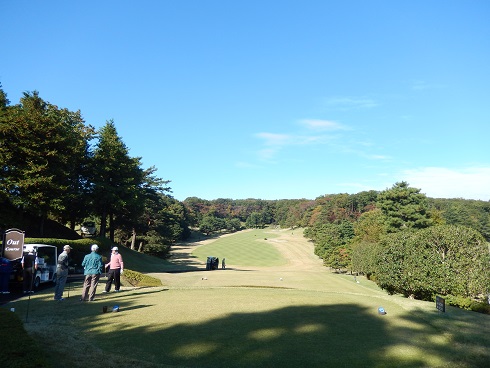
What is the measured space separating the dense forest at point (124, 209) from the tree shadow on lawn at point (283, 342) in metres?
15.7

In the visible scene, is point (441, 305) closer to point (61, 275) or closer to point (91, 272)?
point (91, 272)

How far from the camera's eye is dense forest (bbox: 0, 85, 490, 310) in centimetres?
2350

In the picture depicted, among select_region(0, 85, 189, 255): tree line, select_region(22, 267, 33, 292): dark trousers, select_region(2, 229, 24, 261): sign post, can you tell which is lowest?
select_region(22, 267, 33, 292): dark trousers

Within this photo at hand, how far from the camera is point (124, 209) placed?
2167 inches

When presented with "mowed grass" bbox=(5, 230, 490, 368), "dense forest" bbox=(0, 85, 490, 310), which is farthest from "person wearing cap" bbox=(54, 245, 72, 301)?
"dense forest" bbox=(0, 85, 490, 310)

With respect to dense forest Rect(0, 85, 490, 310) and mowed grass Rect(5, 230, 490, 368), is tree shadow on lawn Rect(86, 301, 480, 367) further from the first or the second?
dense forest Rect(0, 85, 490, 310)

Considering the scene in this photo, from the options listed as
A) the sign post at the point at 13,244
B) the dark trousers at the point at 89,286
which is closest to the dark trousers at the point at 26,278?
the sign post at the point at 13,244

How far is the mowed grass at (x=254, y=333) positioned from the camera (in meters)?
7.00

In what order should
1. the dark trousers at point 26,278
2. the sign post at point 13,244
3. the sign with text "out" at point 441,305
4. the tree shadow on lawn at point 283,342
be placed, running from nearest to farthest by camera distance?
1. the tree shadow on lawn at point 283,342
2. the sign with text "out" at point 441,305
3. the sign post at point 13,244
4. the dark trousers at point 26,278

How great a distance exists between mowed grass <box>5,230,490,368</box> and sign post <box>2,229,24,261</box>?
2.89m

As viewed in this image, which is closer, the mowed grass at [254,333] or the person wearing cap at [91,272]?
the mowed grass at [254,333]

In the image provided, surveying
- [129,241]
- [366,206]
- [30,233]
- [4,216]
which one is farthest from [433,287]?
[366,206]

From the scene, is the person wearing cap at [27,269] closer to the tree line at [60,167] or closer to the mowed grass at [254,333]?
the mowed grass at [254,333]

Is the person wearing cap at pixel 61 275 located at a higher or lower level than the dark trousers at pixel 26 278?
higher
